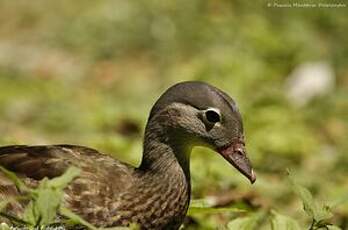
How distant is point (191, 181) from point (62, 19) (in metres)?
5.90

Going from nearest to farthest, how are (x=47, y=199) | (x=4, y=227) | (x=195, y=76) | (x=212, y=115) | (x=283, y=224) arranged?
(x=47, y=199) < (x=4, y=227) < (x=283, y=224) < (x=212, y=115) < (x=195, y=76)

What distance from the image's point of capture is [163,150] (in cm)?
559

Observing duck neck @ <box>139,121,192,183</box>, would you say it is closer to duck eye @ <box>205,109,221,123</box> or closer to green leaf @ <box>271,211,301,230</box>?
duck eye @ <box>205,109,221,123</box>

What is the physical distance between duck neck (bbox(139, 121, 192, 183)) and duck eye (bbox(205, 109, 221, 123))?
215 mm

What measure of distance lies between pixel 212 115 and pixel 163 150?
330 mm

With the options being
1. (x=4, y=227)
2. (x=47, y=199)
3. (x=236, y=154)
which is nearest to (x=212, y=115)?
(x=236, y=154)

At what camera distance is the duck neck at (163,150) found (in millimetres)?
5590

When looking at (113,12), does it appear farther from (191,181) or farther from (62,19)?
(191,181)

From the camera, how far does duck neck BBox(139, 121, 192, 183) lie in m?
5.59

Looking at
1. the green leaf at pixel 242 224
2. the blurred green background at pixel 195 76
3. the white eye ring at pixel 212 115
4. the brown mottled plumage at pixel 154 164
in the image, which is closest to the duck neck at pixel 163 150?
the brown mottled plumage at pixel 154 164

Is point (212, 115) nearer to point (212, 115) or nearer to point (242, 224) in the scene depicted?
point (212, 115)

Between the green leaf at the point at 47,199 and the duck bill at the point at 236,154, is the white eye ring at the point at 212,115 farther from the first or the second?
the green leaf at the point at 47,199

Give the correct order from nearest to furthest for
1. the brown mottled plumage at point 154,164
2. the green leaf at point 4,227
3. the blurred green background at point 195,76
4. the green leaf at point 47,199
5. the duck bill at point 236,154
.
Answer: the green leaf at point 47,199, the green leaf at point 4,227, the brown mottled plumage at point 154,164, the duck bill at point 236,154, the blurred green background at point 195,76

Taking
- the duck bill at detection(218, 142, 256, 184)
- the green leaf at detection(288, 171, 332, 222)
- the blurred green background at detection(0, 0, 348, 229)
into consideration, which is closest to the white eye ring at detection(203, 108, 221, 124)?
the duck bill at detection(218, 142, 256, 184)
